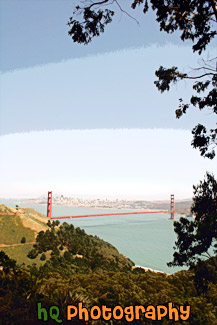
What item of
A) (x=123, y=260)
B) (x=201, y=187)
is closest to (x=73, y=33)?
(x=201, y=187)

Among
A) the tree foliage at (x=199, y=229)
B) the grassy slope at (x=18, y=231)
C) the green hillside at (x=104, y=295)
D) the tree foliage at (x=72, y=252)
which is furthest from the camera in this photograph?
the grassy slope at (x=18, y=231)

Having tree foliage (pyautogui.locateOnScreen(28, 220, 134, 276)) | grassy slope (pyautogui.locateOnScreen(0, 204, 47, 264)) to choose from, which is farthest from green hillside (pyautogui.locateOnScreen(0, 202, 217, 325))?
grassy slope (pyautogui.locateOnScreen(0, 204, 47, 264))

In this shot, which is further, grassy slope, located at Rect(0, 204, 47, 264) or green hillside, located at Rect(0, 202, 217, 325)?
grassy slope, located at Rect(0, 204, 47, 264)

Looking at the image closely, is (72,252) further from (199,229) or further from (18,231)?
(199,229)

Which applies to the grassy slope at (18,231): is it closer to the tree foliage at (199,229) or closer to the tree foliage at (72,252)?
the tree foliage at (72,252)

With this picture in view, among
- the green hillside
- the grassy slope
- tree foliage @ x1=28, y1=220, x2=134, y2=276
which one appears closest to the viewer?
the green hillside

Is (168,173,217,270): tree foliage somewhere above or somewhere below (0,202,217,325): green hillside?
above

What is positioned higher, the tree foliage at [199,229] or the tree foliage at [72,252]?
the tree foliage at [199,229]

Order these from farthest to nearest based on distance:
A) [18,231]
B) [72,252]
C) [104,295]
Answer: [18,231] < [72,252] < [104,295]

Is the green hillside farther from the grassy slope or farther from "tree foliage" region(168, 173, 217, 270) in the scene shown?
the grassy slope

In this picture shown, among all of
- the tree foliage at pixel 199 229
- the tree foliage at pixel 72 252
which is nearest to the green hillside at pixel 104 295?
the tree foliage at pixel 199 229

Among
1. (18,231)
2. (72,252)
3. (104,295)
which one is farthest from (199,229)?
(18,231)

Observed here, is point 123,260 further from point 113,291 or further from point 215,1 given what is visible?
point 215,1
